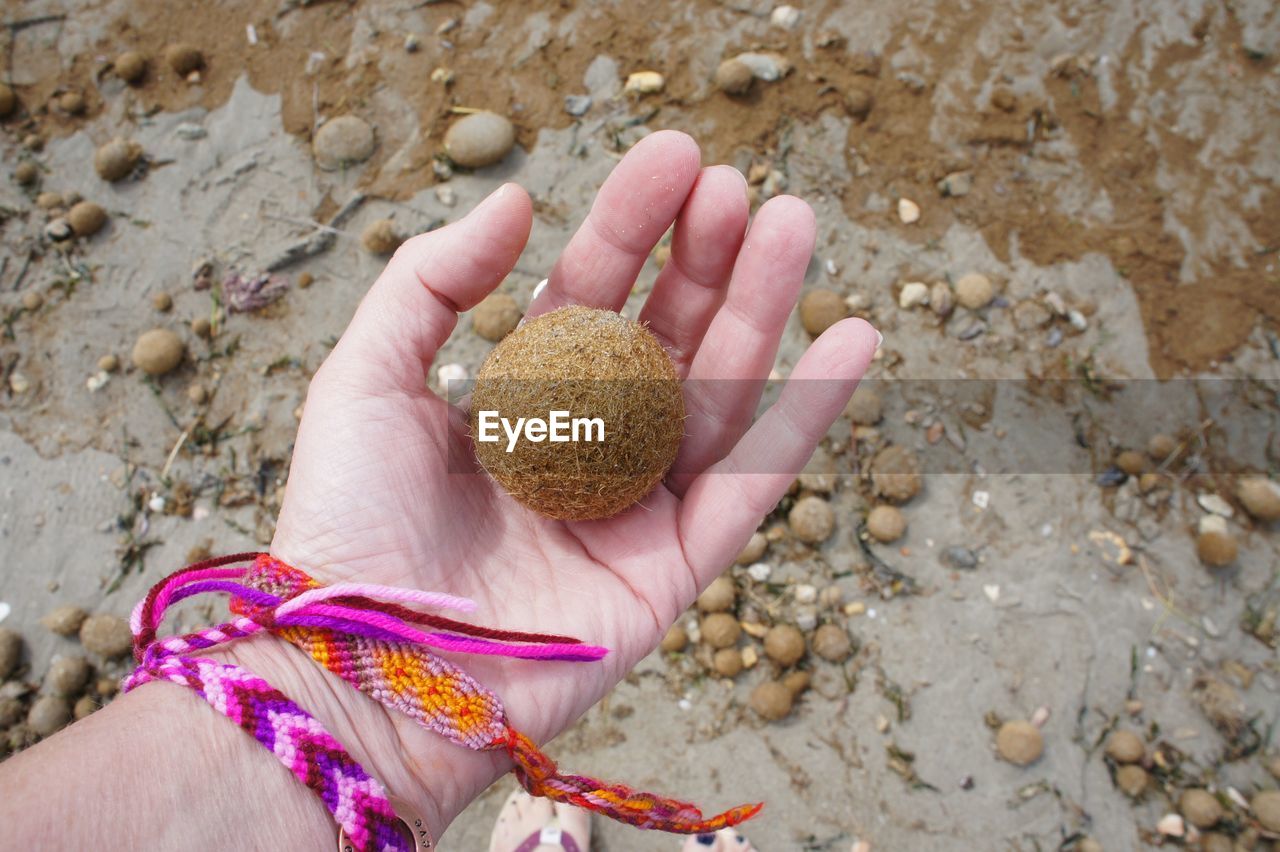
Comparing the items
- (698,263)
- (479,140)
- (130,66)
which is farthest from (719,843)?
(130,66)

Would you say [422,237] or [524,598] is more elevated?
[422,237]

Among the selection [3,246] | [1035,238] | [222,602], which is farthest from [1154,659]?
[3,246]

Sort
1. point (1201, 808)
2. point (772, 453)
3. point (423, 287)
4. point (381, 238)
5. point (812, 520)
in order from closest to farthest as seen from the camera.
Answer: point (423, 287) < point (772, 453) < point (1201, 808) < point (812, 520) < point (381, 238)

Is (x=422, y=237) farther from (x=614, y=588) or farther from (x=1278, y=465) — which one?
(x=1278, y=465)

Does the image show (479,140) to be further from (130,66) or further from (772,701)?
(772,701)

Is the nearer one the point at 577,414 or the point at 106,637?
the point at 577,414

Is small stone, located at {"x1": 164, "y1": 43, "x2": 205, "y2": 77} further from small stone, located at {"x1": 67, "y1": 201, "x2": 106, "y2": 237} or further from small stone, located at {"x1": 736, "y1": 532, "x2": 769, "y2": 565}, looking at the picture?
small stone, located at {"x1": 736, "y1": 532, "x2": 769, "y2": 565}
